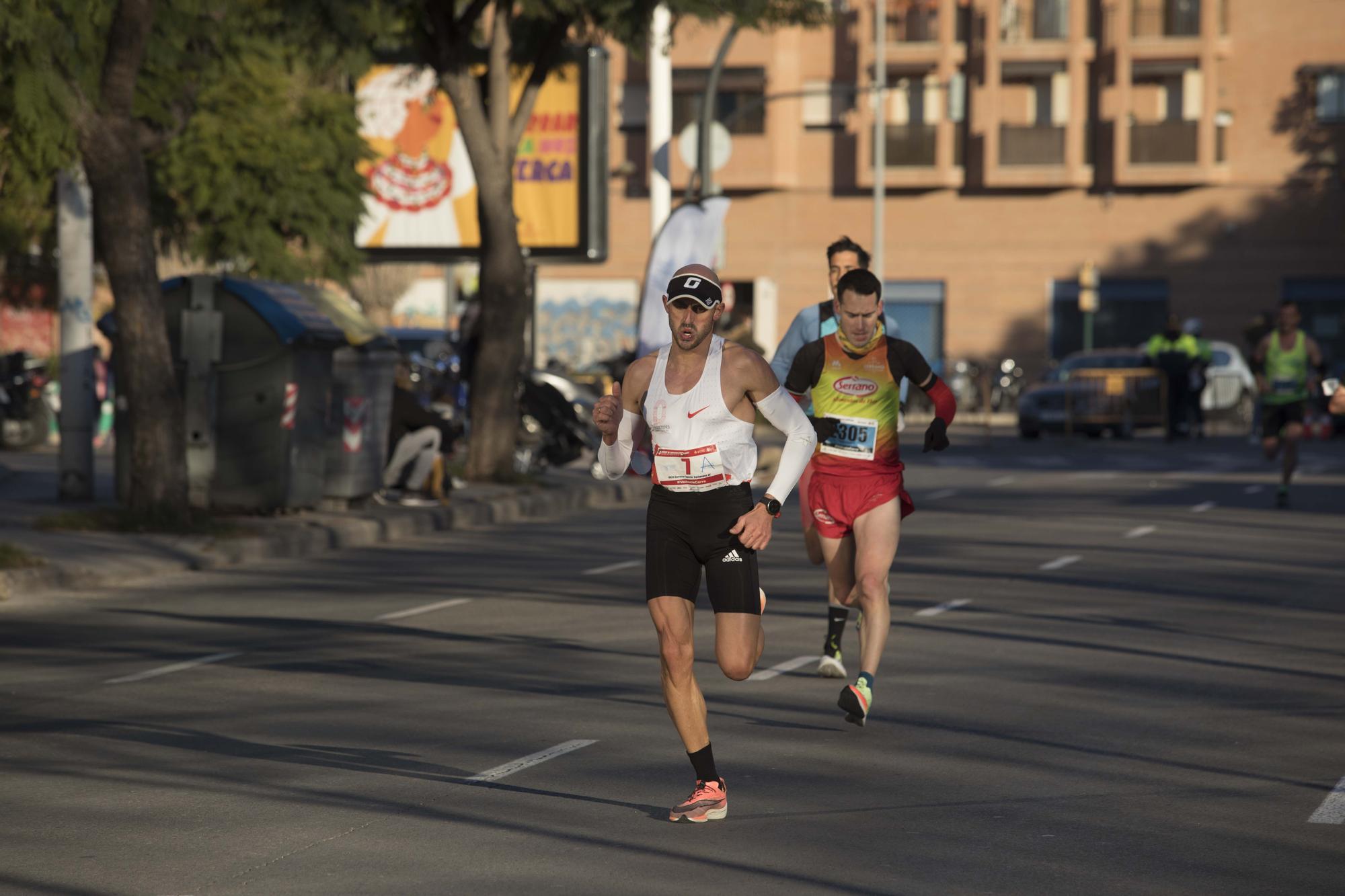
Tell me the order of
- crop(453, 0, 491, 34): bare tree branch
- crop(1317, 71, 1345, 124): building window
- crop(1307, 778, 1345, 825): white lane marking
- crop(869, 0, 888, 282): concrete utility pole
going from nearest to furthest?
crop(1307, 778, 1345, 825): white lane marking → crop(453, 0, 491, 34): bare tree branch → crop(869, 0, 888, 282): concrete utility pole → crop(1317, 71, 1345, 124): building window

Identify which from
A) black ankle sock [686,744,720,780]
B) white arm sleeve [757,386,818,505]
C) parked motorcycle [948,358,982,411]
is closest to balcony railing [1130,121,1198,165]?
parked motorcycle [948,358,982,411]

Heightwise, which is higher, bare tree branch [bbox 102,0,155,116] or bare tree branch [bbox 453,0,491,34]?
bare tree branch [bbox 453,0,491,34]

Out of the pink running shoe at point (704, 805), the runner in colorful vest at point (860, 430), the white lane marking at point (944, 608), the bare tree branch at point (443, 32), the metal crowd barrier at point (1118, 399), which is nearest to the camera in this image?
the pink running shoe at point (704, 805)

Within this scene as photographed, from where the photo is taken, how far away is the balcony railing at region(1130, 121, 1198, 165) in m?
53.7

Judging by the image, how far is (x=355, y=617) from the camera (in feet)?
42.4

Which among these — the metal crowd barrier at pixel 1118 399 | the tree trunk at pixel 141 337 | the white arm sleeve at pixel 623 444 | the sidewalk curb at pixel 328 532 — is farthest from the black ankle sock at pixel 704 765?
the metal crowd barrier at pixel 1118 399

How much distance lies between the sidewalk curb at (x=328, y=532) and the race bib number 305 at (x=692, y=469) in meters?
7.66

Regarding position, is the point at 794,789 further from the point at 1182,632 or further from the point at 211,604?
the point at 211,604

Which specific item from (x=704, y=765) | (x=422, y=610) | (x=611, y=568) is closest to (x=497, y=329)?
(x=611, y=568)

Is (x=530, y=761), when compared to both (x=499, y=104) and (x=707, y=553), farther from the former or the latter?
(x=499, y=104)

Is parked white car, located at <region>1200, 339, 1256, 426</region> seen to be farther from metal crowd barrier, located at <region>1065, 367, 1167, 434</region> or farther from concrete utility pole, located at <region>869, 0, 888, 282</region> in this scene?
concrete utility pole, located at <region>869, 0, 888, 282</region>

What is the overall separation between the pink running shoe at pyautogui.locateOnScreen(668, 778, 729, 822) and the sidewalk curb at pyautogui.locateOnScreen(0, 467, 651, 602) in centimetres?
793

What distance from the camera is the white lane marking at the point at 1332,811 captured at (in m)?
7.16

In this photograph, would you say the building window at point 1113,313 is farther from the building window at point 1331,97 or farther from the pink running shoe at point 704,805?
the pink running shoe at point 704,805
